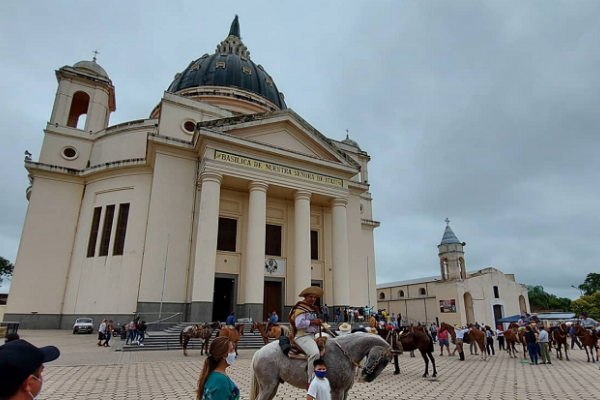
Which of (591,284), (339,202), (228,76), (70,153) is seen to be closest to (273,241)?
(339,202)

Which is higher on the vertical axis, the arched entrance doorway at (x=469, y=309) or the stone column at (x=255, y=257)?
the stone column at (x=255, y=257)

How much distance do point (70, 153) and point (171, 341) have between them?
2011 cm

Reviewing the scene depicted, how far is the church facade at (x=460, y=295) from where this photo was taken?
42.8m

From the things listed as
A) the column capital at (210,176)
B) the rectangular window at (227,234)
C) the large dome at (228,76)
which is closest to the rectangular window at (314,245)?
the rectangular window at (227,234)

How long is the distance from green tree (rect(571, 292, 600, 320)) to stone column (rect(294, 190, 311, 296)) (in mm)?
47378

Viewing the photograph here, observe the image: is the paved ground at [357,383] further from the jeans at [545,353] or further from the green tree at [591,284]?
the green tree at [591,284]

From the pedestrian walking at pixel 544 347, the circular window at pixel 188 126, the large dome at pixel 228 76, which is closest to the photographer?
the pedestrian walking at pixel 544 347

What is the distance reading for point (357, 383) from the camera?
952 cm

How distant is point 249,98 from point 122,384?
30.1 meters

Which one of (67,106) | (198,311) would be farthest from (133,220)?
(67,106)

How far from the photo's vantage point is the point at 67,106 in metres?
29.4

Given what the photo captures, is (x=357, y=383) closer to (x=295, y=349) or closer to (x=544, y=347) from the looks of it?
(x=295, y=349)

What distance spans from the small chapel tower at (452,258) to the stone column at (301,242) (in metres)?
30.2

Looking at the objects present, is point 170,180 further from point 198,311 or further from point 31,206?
point 31,206
